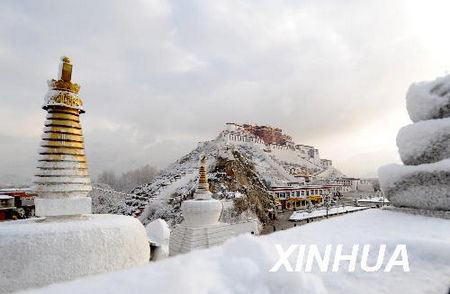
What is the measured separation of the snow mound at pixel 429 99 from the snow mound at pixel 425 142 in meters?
0.29

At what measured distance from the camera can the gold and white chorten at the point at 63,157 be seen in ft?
25.1

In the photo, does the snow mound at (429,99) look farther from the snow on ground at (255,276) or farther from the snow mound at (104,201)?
the snow mound at (104,201)

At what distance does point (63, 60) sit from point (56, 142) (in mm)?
2274

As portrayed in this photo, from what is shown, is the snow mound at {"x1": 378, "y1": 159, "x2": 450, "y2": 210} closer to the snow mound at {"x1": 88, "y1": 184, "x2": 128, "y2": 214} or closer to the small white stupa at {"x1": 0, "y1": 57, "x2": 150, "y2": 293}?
the small white stupa at {"x1": 0, "y1": 57, "x2": 150, "y2": 293}

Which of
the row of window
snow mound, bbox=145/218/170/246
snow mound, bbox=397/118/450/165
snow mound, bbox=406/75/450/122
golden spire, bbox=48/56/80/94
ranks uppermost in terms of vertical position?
golden spire, bbox=48/56/80/94

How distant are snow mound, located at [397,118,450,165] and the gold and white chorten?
7.30 m

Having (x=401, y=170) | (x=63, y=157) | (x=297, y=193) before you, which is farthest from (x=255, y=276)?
(x=297, y=193)

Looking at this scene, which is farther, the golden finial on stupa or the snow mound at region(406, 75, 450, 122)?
the golden finial on stupa

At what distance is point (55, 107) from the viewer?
8312mm

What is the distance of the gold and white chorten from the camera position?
7.66m

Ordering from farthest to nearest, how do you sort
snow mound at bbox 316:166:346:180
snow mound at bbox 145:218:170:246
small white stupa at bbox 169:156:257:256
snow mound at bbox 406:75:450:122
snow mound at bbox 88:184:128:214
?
snow mound at bbox 316:166:346:180
snow mound at bbox 88:184:128:214
snow mound at bbox 145:218:170:246
small white stupa at bbox 169:156:257:256
snow mound at bbox 406:75:450:122

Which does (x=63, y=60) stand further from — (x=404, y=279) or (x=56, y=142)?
(x=404, y=279)

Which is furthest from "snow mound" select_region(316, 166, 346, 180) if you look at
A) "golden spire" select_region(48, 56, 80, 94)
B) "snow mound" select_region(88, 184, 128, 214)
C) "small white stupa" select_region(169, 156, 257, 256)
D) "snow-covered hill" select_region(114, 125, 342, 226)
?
"golden spire" select_region(48, 56, 80, 94)

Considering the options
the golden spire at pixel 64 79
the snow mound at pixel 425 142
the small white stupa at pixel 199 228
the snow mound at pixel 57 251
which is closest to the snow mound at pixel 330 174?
the small white stupa at pixel 199 228
